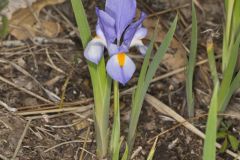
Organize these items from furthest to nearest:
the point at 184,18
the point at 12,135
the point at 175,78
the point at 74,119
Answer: the point at 184,18 → the point at 175,78 → the point at 74,119 → the point at 12,135

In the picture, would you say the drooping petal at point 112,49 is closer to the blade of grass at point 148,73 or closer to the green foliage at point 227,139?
the blade of grass at point 148,73

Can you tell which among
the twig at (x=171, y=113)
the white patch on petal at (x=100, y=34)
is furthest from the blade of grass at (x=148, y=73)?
the twig at (x=171, y=113)

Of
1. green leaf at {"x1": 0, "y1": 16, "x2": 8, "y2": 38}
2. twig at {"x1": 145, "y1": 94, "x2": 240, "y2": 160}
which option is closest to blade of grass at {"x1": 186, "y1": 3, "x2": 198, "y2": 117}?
twig at {"x1": 145, "y1": 94, "x2": 240, "y2": 160}

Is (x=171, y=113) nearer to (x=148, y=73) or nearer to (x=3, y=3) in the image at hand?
(x=148, y=73)

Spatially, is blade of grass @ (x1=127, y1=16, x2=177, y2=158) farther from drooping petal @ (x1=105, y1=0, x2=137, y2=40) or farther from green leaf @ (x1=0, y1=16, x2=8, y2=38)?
green leaf @ (x1=0, y1=16, x2=8, y2=38)

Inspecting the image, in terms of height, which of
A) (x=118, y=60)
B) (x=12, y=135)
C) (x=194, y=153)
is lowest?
(x=194, y=153)

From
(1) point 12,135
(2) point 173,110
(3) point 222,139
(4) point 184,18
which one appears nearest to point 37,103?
(1) point 12,135

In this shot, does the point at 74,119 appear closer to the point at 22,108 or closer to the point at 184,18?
the point at 22,108
